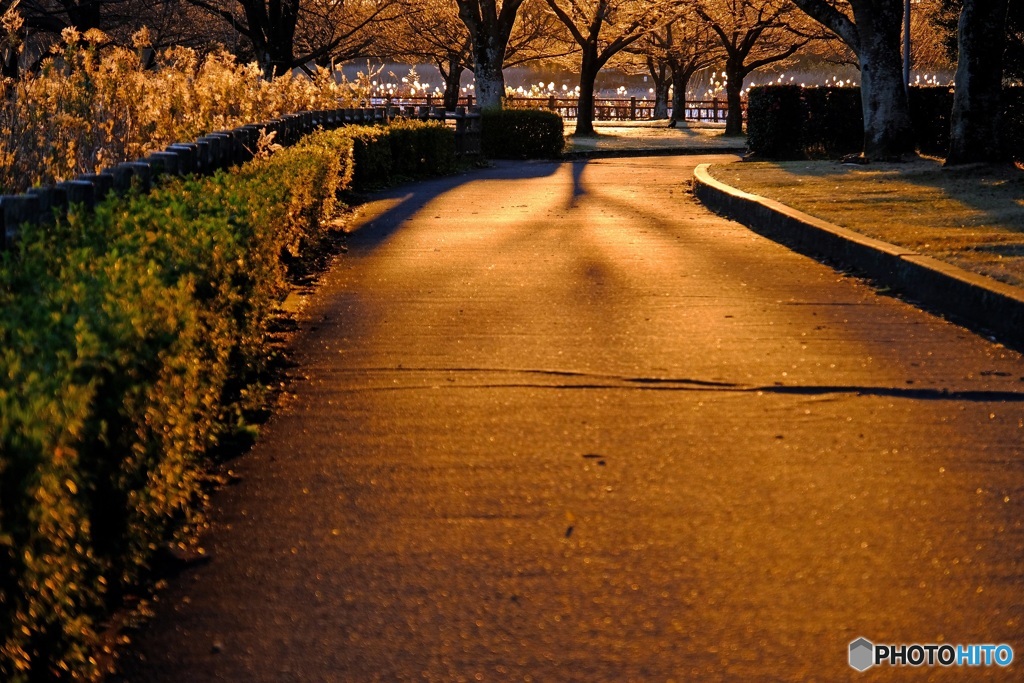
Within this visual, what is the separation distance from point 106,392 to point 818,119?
1052 inches

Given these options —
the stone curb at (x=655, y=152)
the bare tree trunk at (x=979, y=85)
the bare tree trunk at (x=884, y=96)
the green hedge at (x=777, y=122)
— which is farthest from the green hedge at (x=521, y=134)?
the bare tree trunk at (x=979, y=85)

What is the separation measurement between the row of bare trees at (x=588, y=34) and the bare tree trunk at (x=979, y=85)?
18 mm

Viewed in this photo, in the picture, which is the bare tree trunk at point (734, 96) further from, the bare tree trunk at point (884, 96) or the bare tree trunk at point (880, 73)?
the bare tree trunk at point (884, 96)

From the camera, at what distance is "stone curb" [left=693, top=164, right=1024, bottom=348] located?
29.6 ft

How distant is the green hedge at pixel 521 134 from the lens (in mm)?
34031

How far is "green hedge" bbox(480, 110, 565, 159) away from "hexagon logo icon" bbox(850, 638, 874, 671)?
97.5ft

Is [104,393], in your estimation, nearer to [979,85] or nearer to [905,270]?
[905,270]

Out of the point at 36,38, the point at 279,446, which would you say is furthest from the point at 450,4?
the point at 279,446

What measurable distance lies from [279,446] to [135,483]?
183 cm

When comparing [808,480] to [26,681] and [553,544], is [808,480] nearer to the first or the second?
[553,544]

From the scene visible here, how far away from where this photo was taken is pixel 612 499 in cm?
545

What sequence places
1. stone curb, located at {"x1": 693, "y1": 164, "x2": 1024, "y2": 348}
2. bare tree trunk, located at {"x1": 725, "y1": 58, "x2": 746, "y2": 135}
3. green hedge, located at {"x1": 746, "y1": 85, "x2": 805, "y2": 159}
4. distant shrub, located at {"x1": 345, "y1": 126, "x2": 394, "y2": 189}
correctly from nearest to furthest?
1. stone curb, located at {"x1": 693, "y1": 164, "x2": 1024, "y2": 348}
2. distant shrub, located at {"x1": 345, "y1": 126, "x2": 394, "y2": 189}
3. green hedge, located at {"x1": 746, "y1": 85, "x2": 805, "y2": 159}
4. bare tree trunk, located at {"x1": 725, "y1": 58, "x2": 746, "y2": 135}

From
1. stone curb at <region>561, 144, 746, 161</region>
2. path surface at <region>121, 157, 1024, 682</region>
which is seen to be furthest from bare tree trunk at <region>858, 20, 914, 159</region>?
path surface at <region>121, 157, 1024, 682</region>

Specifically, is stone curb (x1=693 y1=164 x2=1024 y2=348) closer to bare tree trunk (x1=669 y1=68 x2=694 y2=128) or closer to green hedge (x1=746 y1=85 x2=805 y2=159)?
green hedge (x1=746 y1=85 x2=805 y2=159)
